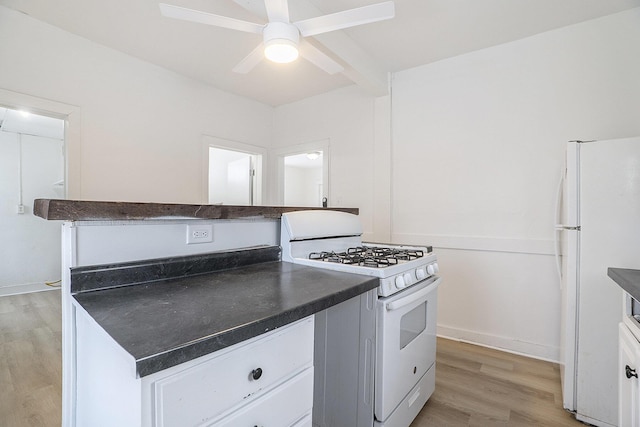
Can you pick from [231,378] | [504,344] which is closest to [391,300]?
[231,378]

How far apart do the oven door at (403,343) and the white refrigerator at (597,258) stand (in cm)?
78

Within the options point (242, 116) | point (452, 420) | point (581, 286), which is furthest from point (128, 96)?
point (581, 286)

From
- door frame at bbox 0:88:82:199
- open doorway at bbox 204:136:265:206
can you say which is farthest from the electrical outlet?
open doorway at bbox 204:136:265:206

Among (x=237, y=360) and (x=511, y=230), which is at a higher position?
(x=511, y=230)

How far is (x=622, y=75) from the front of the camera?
7.02ft

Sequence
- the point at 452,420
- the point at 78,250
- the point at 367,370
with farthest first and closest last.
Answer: the point at 452,420 → the point at 367,370 → the point at 78,250

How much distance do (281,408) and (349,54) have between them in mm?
2560

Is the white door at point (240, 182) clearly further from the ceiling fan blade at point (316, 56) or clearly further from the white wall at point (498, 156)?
the ceiling fan blade at point (316, 56)

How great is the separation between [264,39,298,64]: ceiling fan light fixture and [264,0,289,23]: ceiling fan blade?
4.3 inches

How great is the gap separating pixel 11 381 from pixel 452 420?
2824 millimetres

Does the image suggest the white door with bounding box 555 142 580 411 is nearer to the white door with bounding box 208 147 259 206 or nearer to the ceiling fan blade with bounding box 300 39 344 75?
the ceiling fan blade with bounding box 300 39 344 75

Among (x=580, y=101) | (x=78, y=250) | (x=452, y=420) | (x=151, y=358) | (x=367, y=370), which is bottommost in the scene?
(x=452, y=420)

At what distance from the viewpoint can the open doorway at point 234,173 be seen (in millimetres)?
3699

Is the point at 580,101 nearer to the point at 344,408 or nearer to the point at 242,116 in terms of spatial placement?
the point at 344,408
